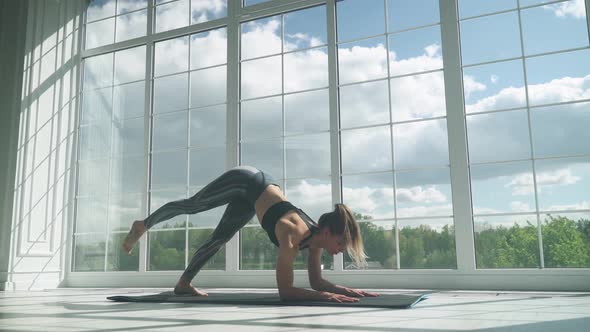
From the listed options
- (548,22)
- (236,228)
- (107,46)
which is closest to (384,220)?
(236,228)

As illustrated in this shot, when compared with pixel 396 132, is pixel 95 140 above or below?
above

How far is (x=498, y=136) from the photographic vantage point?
13.6ft

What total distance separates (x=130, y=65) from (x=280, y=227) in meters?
3.57

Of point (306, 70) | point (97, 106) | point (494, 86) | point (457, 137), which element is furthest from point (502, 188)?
point (97, 106)

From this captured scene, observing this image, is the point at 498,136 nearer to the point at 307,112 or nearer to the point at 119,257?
the point at 307,112

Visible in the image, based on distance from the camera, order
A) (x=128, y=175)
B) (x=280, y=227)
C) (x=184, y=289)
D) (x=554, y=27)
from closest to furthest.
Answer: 1. (x=280, y=227)
2. (x=184, y=289)
3. (x=554, y=27)
4. (x=128, y=175)

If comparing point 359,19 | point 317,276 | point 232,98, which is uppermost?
point 359,19

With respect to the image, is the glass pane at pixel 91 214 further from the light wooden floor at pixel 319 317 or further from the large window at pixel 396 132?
the large window at pixel 396 132

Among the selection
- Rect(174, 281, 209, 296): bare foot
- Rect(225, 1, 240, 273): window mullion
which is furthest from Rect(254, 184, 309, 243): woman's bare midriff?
Rect(225, 1, 240, 273): window mullion

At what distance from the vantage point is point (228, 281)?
4.90 m

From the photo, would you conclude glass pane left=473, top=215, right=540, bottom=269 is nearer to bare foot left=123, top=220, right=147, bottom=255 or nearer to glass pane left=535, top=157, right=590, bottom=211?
glass pane left=535, top=157, right=590, bottom=211

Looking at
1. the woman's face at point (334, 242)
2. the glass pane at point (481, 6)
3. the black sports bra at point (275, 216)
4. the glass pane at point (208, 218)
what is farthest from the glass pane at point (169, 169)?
the glass pane at point (481, 6)

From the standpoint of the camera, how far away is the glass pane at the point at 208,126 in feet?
17.4

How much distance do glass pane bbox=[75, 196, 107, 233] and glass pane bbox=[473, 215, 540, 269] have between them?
152 inches
